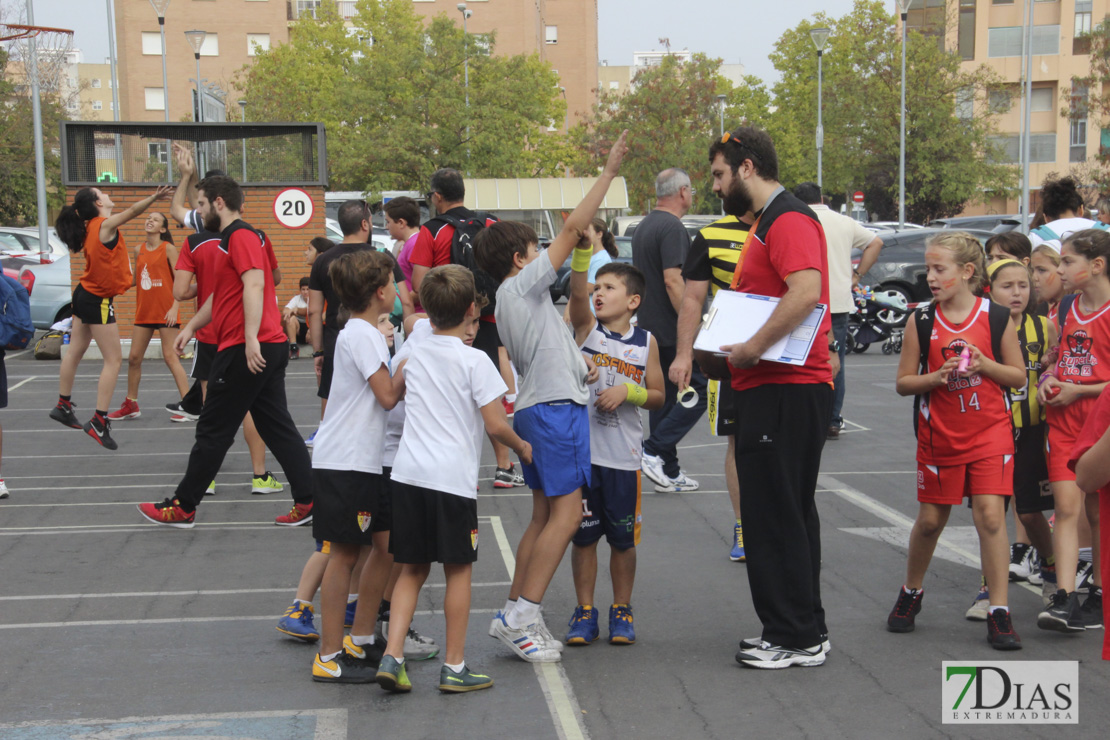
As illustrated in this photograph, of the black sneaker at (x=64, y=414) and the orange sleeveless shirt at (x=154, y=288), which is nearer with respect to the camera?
the black sneaker at (x=64, y=414)

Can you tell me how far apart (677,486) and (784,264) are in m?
3.87

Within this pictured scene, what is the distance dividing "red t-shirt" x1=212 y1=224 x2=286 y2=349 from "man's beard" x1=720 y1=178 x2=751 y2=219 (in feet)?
11.1

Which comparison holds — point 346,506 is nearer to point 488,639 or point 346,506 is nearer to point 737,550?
point 488,639

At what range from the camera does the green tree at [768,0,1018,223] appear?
49312 mm

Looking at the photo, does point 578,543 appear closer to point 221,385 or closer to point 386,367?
point 386,367

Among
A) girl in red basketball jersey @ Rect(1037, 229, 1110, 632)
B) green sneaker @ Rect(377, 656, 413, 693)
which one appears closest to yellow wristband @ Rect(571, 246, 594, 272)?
green sneaker @ Rect(377, 656, 413, 693)

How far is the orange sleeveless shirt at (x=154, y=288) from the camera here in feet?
36.9

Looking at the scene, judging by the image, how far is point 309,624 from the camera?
4941mm

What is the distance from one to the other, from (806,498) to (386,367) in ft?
5.75

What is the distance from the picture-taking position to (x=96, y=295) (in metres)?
10.2

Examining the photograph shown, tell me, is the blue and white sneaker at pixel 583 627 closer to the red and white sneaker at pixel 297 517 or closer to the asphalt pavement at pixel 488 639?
the asphalt pavement at pixel 488 639

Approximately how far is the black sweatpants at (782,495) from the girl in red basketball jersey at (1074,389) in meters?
1.17

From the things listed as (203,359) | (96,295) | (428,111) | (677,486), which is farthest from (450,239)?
(428,111)

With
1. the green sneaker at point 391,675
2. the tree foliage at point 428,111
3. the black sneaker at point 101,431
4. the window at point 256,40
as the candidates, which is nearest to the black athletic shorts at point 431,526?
the green sneaker at point 391,675
